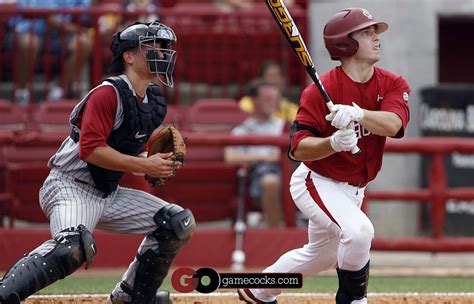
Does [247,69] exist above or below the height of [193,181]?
above

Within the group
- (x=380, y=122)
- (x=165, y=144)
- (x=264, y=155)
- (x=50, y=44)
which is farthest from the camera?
(x=50, y=44)

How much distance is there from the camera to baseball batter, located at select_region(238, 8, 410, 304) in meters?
5.90

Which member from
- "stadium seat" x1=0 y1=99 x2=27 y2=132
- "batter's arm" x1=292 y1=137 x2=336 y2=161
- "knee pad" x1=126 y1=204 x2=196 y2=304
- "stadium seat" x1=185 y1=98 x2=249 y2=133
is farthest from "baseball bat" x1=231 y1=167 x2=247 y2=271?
"batter's arm" x1=292 y1=137 x2=336 y2=161

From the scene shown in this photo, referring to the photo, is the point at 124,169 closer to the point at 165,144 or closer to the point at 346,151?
the point at 165,144

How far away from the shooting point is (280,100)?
428 inches

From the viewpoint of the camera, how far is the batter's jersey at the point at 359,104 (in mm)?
6016

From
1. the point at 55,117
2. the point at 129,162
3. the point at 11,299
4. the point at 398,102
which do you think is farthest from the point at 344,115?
the point at 55,117

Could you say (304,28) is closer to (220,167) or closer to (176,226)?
(220,167)

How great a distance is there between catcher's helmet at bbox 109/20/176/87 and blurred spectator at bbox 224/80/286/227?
3.67 m

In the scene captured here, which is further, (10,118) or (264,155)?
(10,118)

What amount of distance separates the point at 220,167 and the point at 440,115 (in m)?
3.32

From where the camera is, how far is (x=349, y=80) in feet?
20.1

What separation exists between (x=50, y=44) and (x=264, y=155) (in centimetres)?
277

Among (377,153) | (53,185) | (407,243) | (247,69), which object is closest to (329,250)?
(377,153)
